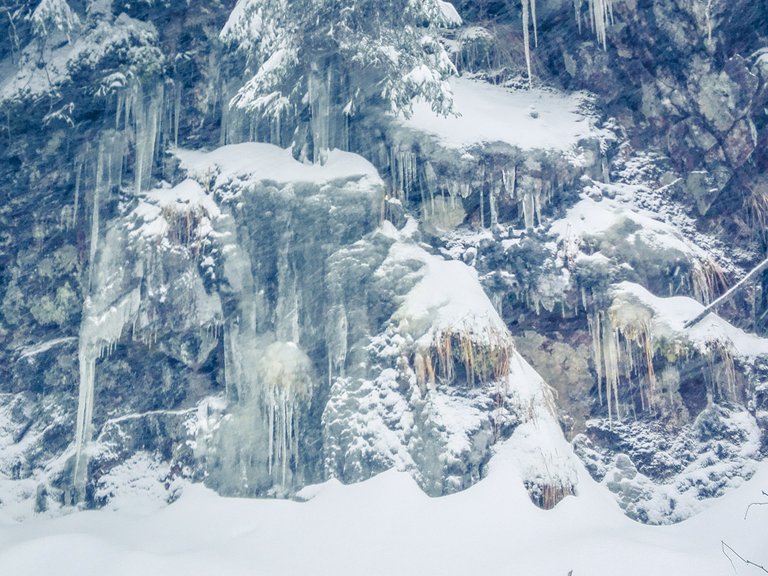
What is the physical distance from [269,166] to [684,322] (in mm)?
6891

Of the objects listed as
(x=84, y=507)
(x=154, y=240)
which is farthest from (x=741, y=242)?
(x=84, y=507)

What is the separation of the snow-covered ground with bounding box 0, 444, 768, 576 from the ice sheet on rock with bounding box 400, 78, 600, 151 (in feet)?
16.7

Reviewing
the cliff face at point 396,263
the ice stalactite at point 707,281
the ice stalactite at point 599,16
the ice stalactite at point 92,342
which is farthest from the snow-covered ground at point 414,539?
the ice stalactite at point 599,16

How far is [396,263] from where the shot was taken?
12641 mm

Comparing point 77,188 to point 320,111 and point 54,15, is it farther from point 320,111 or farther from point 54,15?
point 320,111

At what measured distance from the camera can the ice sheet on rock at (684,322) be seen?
1208 cm

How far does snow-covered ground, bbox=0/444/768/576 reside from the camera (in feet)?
32.2

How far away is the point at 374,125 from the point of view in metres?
13.9

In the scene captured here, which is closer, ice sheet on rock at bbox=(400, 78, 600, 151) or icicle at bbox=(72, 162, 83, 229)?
ice sheet on rock at bbox=(400, 78, 600, 151)

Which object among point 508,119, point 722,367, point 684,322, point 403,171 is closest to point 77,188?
point 403,171

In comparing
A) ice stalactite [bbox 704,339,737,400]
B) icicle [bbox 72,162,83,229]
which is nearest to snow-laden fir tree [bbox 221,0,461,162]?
icicle [bbox 72,162,83,229]

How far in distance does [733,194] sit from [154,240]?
9.49 metres

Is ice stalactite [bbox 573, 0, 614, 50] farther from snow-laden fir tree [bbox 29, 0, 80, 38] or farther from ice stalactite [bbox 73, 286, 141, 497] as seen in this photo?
ice stalactite [bbox 73, 286, 141, 497]

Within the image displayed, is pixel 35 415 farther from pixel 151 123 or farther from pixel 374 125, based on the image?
pixel 374 125
